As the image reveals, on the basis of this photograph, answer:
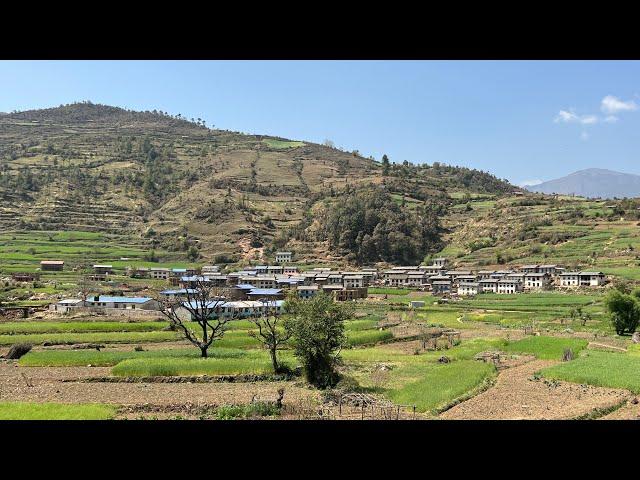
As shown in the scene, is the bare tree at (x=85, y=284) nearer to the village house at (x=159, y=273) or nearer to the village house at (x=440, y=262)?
the village house at (x=159, y=273)

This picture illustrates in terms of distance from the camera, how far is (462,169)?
155 metres

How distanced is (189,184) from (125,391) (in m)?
111

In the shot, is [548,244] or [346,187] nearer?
[548,244]

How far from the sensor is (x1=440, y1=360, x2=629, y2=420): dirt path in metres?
16.9

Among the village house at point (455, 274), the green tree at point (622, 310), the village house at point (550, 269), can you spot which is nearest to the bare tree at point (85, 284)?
the green tree at point (622, 310)

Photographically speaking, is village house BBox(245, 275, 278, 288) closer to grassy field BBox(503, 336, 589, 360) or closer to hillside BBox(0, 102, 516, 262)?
hillside BBox(0, 102, 516, 262)

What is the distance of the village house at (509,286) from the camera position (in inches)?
2559

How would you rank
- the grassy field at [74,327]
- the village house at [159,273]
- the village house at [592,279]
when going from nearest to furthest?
the grassy field at [74,327] < the village house at [592,279] < the village house at [159,273]

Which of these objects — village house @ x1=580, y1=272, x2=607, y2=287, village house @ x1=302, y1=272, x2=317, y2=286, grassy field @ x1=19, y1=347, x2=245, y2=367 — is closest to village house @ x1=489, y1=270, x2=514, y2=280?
village house @ x1=580, y1=272, x2=607, y2=287

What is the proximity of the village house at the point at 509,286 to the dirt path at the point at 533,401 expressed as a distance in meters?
43.9
